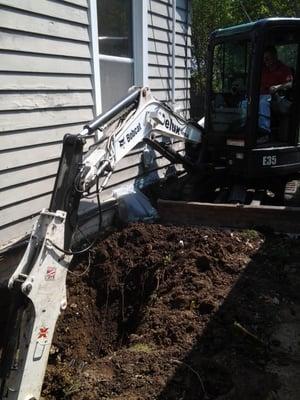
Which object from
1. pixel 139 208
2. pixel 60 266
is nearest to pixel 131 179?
pixel 139 208

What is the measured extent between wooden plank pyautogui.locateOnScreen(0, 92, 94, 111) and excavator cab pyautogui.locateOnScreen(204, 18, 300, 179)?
2.01m

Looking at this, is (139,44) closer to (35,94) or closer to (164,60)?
(164,60)

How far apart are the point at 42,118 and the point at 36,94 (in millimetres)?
247

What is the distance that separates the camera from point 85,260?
17.3 ft

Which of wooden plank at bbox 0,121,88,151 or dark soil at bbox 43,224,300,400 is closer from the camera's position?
dark soil at bbox 43,224,300,400

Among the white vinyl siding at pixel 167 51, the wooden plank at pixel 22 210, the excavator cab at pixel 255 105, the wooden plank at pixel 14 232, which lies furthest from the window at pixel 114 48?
the wooden plank at pixel 14 232

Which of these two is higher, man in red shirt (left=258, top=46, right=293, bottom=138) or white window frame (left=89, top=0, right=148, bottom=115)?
Result: white window frame (left=89, top=0, right=148, bottom=115)

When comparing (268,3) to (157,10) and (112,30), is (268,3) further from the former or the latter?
(112,30)

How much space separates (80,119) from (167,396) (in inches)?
131

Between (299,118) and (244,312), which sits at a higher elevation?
(299,118)

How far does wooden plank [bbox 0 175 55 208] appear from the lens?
446 cm

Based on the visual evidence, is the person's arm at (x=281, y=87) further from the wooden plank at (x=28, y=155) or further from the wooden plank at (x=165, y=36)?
the wooden plank at (x=28, y=155)

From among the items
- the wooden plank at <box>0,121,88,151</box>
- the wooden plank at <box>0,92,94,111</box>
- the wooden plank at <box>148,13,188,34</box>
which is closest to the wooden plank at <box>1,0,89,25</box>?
the wooden plank at <box>0,92,94,111</box>

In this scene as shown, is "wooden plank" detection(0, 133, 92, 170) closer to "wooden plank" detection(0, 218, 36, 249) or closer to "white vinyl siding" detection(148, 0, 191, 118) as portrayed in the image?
"wooden plank" detection(0, 218, 36, 249)
